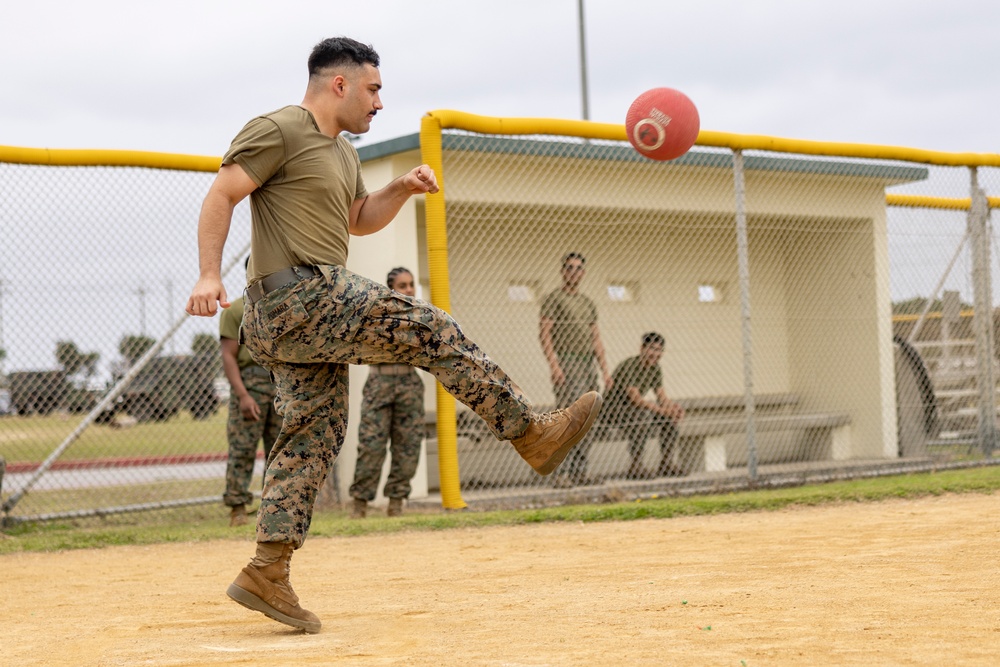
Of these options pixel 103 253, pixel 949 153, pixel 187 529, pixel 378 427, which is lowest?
pixel 187 529

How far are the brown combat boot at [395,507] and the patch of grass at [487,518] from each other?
90 millimetres

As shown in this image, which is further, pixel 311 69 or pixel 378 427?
pixel 378 427

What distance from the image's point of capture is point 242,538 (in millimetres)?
7543

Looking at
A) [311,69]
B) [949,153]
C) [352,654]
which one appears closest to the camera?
[352,654]

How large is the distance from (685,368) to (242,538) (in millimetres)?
6010

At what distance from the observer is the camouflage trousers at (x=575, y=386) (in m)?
9.12

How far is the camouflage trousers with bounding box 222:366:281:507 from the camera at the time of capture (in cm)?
846

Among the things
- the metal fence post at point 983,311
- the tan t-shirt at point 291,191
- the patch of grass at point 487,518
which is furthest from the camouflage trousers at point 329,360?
the metal fence post at point 983,311

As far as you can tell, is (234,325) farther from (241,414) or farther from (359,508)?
(359,508)

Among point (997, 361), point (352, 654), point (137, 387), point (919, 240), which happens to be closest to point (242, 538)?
point (137, 387)

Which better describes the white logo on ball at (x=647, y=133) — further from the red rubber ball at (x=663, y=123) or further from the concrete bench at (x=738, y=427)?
the concrete bench at (x=738, y=427)

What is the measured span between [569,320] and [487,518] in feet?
6.55

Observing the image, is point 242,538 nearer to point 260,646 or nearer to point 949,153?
point 260,646

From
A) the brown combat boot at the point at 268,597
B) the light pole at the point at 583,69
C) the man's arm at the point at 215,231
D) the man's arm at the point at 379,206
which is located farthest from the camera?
the light pole at the point at 583,69
